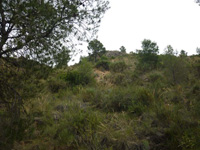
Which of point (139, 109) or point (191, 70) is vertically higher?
point (191, 70)

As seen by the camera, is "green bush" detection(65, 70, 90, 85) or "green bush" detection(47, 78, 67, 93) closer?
"green bush" detection(47, 78, 67, 93)

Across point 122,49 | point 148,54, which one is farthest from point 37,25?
point 122,49

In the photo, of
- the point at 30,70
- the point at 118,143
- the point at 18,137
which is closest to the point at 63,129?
the point at 18,137

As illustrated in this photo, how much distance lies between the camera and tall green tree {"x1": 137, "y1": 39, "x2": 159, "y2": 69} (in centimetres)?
1369

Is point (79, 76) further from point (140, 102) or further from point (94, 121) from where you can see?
point (94, 121)

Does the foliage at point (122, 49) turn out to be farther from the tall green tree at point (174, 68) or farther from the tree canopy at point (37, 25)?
the tree canopy at point (37, 25)

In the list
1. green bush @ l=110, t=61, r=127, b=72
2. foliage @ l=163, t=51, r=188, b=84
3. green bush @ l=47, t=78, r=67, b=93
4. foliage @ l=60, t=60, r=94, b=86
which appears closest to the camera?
foliage @ l=163, t=51, r=188, b=84

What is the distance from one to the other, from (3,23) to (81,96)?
537 cm

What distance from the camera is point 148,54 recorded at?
46.3 feet

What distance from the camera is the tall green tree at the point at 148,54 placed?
13688mm

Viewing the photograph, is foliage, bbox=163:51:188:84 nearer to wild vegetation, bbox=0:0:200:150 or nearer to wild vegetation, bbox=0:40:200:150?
wild vegetation, bbox=0:40:200:150

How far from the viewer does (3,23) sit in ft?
9.93

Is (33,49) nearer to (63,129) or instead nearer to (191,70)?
(63,129)

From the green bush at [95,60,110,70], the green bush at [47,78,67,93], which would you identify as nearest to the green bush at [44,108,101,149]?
the green bush at [47,78,67,93]
